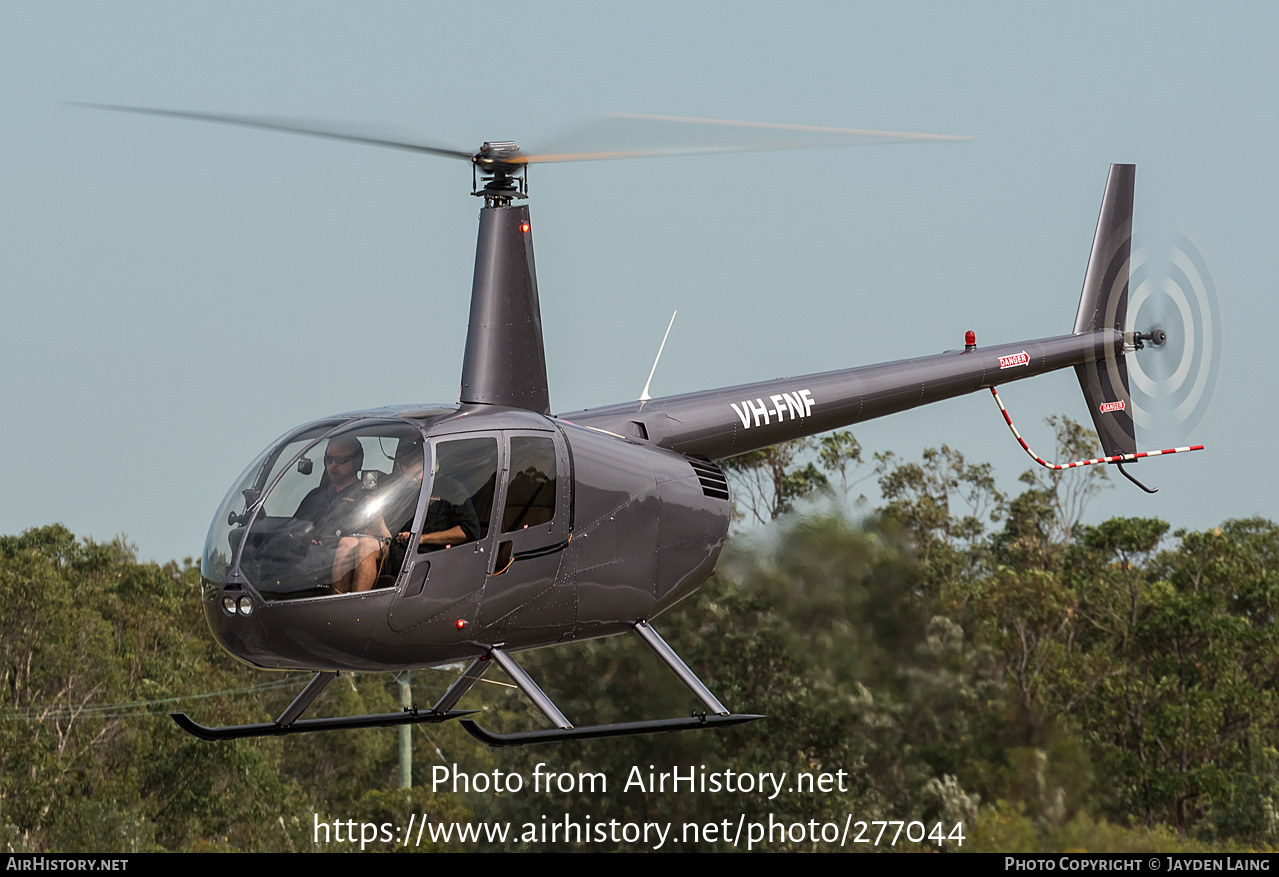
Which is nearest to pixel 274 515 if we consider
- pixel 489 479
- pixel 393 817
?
pixel 489 479

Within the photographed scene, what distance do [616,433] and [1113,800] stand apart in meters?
14.9

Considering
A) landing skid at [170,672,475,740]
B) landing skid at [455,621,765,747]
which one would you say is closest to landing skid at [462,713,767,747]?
landing skid at [455,621,765,747]

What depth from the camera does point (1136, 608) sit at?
32250 millimetres

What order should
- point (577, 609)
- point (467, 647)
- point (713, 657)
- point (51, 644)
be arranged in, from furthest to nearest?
point (51, 644), point (713, 657), point (577, 609), point (467, 647)

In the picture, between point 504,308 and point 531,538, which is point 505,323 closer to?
point 504,308

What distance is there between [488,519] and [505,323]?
183cm

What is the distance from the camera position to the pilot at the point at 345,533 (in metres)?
8.02

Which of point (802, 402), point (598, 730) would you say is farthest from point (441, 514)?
point (802, 402)

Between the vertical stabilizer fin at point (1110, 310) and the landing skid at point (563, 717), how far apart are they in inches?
255

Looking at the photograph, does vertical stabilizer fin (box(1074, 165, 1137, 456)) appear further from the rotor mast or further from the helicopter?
the rotor mast

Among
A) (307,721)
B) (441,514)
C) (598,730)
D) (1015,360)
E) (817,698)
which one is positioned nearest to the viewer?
(441,514)

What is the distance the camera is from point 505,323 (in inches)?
389

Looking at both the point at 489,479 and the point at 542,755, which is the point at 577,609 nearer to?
the point at 489,479

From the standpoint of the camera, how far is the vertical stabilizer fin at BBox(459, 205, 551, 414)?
9750 mm
